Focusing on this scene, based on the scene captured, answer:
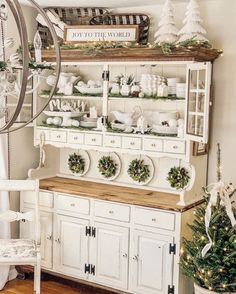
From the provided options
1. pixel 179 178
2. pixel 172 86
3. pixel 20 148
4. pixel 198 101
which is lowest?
pixel 179 178

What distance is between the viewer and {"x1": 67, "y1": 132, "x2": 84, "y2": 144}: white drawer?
4.18m

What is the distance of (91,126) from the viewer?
4238mm

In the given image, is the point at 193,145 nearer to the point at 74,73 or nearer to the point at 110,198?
the point at 110,198

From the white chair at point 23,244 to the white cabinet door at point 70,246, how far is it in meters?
0.26

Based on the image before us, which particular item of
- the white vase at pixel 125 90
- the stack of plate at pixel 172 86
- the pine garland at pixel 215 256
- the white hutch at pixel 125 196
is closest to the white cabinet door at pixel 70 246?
the white hutch at pixel 125 196

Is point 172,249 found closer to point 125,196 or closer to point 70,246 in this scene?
point 125,196

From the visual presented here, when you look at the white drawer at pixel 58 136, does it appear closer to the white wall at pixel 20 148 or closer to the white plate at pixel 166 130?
the white wall at pixel 20 148

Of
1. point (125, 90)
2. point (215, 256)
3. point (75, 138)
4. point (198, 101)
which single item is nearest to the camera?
point (215, 256)

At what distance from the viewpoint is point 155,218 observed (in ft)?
12.1

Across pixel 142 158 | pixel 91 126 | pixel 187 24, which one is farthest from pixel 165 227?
pixel 187 24

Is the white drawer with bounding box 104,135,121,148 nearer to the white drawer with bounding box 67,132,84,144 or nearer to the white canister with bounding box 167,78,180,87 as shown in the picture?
the white drawer with bounding box 67,132,84,144

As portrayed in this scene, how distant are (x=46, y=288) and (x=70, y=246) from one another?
46 centimetres

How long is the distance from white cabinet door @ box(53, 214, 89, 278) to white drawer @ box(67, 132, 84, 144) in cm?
66

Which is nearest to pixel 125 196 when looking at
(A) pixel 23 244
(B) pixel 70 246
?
(B) pixel 70 246
